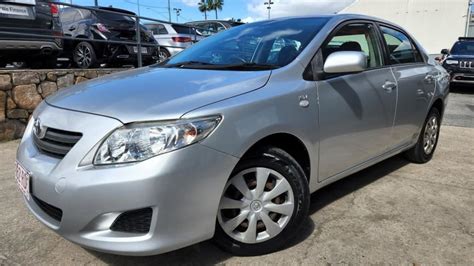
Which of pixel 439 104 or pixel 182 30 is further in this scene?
pixel 182 30

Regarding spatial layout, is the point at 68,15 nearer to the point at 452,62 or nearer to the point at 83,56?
the point at 83,56

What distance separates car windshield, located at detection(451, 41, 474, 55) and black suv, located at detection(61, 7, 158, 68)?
9.78m

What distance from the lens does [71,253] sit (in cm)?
262

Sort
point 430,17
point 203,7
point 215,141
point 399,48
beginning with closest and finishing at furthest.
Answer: point 215,141 < point 399,48 < point 430,17 < point 203,7

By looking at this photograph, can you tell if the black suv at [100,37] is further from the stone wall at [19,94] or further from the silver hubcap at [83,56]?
the stone wall at [19,94]

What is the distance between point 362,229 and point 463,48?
1230 centimetres

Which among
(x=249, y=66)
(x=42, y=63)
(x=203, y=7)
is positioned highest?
(x=203, y=7)

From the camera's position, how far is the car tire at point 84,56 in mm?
7516

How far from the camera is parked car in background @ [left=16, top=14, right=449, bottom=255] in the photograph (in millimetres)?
2055

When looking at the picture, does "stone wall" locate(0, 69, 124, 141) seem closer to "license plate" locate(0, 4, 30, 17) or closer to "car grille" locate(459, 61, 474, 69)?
"license plate" locate(0, 4, 30, 17)

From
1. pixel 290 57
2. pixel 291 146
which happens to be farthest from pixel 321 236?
pixel 290 57

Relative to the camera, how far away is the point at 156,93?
7.77 feet

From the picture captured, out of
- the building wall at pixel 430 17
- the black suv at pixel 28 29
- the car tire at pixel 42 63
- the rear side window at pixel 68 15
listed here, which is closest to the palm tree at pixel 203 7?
the building wall at pixel 430 17

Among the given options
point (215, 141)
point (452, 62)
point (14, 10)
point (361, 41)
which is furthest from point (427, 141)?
point (452, 62)
